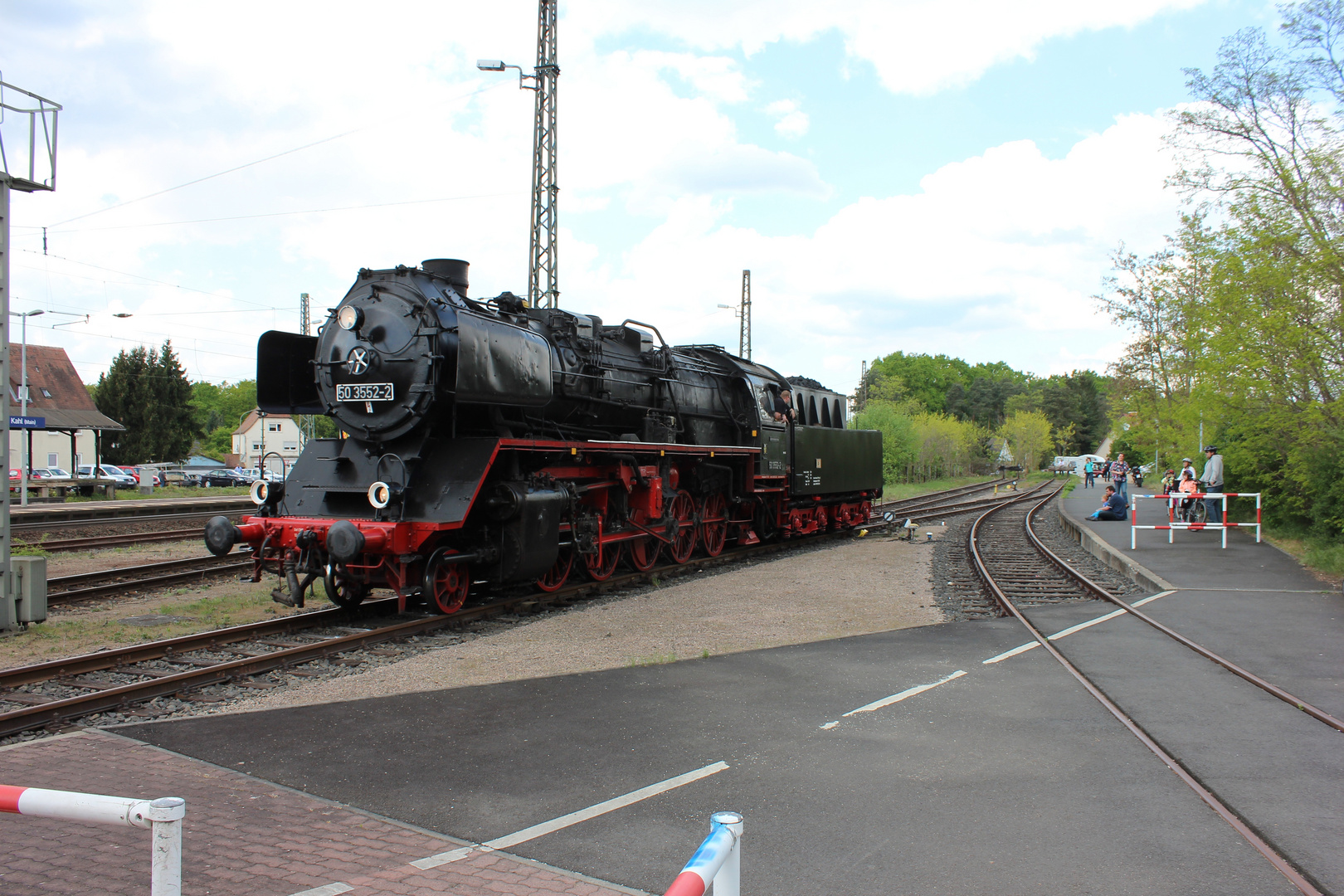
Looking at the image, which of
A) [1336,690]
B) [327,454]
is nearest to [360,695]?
[327,454]

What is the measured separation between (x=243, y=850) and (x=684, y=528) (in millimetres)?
9663

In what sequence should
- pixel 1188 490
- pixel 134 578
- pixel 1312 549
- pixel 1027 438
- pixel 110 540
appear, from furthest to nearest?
pixel 1027 438 → pixel 1188 490 → pixel 110 540 → pixel 1312 549 → pixel 134 578

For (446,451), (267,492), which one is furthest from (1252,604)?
(267,492)

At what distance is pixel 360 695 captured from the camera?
580 centimetres

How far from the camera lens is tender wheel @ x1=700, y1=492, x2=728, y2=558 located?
45.2 ft

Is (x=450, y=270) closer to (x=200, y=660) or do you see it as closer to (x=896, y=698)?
(x=200, y=660)

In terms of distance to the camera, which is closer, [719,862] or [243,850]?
[719,862]

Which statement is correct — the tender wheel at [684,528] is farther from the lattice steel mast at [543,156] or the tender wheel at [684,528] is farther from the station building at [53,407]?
the station building at [53,407]

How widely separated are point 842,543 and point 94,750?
46.9 feet

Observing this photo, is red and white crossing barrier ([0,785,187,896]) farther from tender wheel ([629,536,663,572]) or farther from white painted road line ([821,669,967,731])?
tender wheel ([629,536,663,572])

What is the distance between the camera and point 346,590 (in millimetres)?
8875

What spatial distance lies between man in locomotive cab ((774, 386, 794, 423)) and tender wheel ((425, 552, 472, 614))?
26.0 ft

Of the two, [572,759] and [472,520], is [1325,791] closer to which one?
[572,759]

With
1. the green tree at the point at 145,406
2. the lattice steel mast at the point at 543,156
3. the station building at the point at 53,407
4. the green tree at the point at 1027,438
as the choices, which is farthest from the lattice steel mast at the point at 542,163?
the green tree at the point at 1027,438
